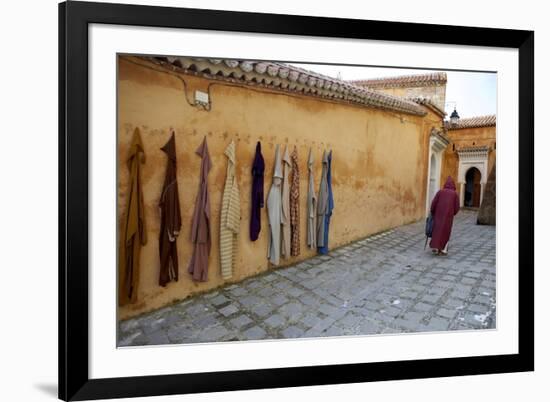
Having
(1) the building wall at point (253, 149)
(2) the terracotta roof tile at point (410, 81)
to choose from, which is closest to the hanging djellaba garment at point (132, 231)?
(1) the building wall at point (253, 149)

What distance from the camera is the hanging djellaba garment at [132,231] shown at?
149 centimetres

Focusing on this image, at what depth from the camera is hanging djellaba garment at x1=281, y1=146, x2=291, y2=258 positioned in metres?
2.02

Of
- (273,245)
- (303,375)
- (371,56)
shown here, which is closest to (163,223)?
(273,245)

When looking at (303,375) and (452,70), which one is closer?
(303,375)

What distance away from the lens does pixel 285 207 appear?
2.03m

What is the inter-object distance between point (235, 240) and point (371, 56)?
1.45m

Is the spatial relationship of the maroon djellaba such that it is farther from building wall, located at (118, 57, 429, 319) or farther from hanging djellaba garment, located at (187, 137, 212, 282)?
hanging djellaba garment, located at (187, 137, 212, 282)

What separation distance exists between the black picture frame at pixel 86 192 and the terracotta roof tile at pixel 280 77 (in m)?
0.18

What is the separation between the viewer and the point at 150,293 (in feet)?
5.18

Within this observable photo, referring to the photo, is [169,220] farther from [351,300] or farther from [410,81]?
[410,81]

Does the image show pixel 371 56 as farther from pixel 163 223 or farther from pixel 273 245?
pixel 163 223

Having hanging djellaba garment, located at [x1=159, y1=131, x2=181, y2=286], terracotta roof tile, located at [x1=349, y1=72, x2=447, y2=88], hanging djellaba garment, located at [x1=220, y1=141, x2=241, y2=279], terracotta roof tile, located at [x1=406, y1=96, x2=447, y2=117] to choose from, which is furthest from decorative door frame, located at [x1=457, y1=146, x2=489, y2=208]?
hanging djellaba garment, located at [x1=159, y1=131, x2=181, y2=286]

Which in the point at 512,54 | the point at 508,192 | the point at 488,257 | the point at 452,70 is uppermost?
the point at 512,54

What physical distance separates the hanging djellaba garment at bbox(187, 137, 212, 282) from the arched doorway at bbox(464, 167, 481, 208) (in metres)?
1.78
